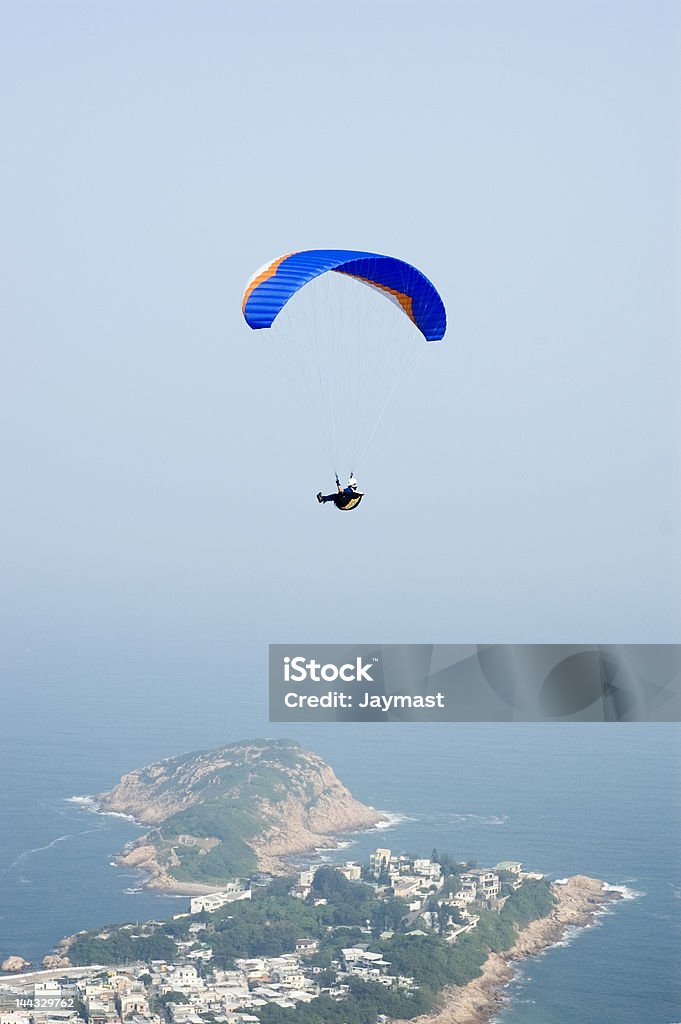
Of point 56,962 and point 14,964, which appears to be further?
point 14,964

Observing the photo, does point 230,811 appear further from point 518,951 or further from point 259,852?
point 518,951

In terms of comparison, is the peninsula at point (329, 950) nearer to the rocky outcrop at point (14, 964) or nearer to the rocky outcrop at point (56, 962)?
the rocky outcrop at point (56, 962)

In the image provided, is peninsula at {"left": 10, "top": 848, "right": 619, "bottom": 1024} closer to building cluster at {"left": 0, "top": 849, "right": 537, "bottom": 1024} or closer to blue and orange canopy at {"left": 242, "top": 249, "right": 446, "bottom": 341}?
building cluster at {"left": 0, "top": 849, "right": 537, "bottom": 1024}

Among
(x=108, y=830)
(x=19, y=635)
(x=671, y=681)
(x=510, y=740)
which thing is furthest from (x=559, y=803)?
(x=19, y=635)

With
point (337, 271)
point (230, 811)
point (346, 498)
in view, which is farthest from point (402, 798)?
point (337, 271)

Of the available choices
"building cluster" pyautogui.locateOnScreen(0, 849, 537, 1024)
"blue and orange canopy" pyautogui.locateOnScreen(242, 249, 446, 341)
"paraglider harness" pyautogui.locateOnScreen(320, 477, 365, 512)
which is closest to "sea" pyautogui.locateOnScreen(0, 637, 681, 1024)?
"building cluster" pyautogui.locateOnScreen(0, 849, 537, 1024)

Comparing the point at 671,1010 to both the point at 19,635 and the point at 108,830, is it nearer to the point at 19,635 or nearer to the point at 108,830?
the point at 108,830
